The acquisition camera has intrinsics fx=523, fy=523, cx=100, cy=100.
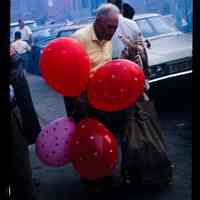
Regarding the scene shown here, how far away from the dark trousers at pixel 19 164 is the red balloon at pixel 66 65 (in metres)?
0.31

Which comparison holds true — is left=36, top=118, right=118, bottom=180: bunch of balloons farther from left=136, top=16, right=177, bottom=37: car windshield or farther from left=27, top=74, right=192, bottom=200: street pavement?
left=136, top=16, right=177, bottom=37: car windshield

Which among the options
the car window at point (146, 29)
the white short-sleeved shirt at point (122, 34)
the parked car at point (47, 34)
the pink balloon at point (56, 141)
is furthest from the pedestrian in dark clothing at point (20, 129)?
the car window at point (146, 29)

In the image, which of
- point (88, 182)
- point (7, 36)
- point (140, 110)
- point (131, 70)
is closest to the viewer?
point (7, 36)

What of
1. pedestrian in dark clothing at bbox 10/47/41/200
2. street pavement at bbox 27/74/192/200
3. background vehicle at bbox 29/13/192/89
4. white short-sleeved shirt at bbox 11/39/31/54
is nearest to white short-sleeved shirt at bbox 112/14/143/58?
street pavement at bbox 27/74/192/200

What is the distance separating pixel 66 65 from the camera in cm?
315

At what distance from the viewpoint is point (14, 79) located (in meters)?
3.15

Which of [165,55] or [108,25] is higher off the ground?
[108,25]

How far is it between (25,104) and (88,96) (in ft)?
1.32

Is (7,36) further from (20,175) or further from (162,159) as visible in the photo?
(162,159)

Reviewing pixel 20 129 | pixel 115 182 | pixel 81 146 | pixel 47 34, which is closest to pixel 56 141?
pixel 81 146

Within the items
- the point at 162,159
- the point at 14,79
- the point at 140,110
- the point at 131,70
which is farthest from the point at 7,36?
the point at 162,159

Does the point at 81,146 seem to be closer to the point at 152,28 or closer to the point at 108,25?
the point at 108,25

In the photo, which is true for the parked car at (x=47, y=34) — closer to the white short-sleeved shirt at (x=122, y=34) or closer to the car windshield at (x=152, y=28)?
the white short-sleeved shirt at (x=122, y=34)

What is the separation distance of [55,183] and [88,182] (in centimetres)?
38
